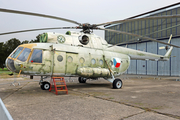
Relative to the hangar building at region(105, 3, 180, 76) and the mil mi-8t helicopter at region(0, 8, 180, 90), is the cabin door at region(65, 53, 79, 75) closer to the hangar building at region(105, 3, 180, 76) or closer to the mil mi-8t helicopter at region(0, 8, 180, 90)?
the mil mi-8t helicopter at region(0, 8, 180, 90)

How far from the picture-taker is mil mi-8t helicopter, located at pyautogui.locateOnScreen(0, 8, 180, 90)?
8969 mm

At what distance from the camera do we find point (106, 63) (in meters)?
11.5

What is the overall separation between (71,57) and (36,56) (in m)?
2.33

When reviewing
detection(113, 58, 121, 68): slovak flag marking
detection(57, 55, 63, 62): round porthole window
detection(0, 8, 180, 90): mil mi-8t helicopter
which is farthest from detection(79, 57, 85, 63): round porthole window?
detection(113, 58, 121, 68): slovak flag marking

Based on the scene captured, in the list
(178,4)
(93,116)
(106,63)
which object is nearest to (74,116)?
(93,116)

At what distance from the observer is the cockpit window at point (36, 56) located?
354 inches

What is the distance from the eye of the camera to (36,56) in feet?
29.9

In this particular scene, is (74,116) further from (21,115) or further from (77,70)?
(77,70)

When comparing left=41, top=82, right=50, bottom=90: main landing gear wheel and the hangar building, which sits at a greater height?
the hangar building

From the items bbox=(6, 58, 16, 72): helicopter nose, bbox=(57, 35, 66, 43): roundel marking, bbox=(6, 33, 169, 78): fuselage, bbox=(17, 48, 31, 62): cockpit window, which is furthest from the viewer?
bbox=(57, 35, 66, 43): roundel marking

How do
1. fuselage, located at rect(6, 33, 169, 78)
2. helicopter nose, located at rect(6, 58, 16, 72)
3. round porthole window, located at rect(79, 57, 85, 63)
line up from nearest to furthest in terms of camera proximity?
helicopter nose, located at rect(6, 58, 16, 72)
fuselage, located at rect(6, 33, 169, 78)
round porthole window, located at rect(79, 57, 85, 63)

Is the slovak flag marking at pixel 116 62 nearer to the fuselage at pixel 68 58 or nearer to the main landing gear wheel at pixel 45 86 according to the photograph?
the fuselage at pixel 68 58

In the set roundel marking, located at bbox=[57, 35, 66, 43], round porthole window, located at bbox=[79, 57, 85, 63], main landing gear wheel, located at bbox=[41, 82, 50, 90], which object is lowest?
main landing gear wheel, located at bbox=[41, 82, 50, 90]

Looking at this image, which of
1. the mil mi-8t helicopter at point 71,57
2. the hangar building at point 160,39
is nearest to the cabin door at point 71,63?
the mil mi-8t helicopter at point 71,57
